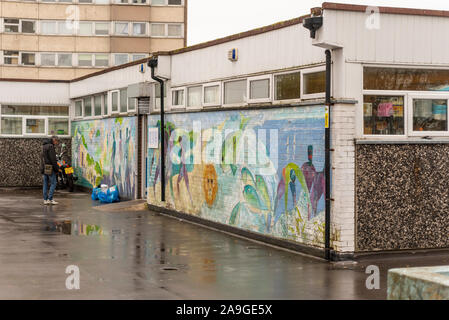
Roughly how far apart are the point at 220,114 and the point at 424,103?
15.0ft

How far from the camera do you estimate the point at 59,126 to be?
93.4 feet

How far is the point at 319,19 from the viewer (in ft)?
38.4

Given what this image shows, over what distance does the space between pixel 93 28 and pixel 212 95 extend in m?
49.1

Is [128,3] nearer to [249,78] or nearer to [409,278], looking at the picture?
[249,78]

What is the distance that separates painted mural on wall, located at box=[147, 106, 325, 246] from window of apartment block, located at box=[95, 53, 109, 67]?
45506mm

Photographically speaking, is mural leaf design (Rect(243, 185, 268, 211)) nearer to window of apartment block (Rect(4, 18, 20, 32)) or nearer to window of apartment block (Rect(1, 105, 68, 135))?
window of apartment block (Rect(1, 105, 68, 135))

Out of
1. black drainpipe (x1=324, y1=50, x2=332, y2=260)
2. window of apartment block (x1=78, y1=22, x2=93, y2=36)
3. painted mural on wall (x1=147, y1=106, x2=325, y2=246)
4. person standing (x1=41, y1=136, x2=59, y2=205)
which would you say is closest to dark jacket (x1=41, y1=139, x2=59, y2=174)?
person standing (x1=41, y1=136, x2=59, y2=205)

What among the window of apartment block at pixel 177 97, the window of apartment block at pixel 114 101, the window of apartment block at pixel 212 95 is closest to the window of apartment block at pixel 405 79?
the window of apartment block at pixel 212 95

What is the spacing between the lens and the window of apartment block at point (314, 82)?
40.0 ft

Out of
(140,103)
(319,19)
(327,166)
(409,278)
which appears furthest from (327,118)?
(140,103)

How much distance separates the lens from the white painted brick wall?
11.7m

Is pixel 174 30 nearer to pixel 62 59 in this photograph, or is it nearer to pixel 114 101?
pixel 62 59

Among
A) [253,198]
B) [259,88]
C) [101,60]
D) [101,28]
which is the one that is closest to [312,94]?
[259,88]

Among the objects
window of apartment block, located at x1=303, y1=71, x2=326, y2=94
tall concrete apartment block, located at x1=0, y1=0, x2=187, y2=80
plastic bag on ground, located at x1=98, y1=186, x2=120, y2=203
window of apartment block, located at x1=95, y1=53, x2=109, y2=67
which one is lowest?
plastic bag on ground, located at x1=98, y1=186, x2=120, y2=203
